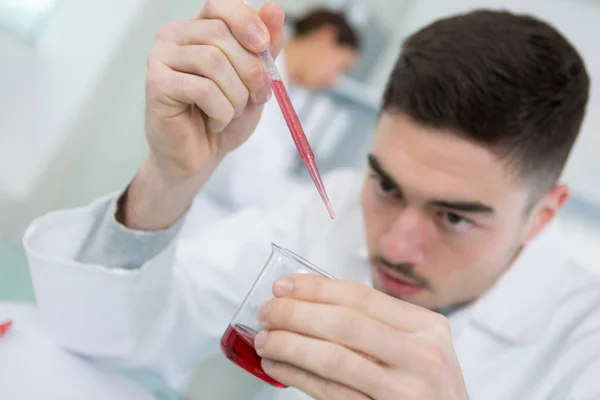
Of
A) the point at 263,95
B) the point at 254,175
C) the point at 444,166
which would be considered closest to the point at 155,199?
the point at 263,95

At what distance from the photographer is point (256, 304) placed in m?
0.58

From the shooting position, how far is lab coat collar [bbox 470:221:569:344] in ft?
3.16

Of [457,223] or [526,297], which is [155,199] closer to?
[457,223]

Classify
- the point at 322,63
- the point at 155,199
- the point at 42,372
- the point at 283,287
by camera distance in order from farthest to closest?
the point at 322,63, the point at 155,199, the point at 42,372, the point at 283,287

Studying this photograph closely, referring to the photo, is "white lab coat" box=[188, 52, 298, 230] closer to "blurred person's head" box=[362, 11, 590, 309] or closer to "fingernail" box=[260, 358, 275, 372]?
"blurred person's head" box=[362, 11, 590, 309]

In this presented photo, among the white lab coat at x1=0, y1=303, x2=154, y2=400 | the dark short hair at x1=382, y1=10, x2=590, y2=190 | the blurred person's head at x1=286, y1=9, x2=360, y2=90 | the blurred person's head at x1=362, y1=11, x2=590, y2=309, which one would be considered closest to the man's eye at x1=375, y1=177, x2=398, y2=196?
the blurred person's head at x1=362, y1=11, x2=590, y2=309

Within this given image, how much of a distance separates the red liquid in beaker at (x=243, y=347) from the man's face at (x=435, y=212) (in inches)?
14.5

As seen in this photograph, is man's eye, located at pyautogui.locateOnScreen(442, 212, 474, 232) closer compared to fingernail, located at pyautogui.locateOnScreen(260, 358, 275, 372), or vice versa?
fingernail, located at pyautogui.locateOnScreen(260, 358, 275, 372)

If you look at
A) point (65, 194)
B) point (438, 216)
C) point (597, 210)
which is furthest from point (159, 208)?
point (597, 210)

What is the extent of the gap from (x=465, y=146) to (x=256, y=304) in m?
0.45

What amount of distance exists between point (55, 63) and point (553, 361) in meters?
0.97

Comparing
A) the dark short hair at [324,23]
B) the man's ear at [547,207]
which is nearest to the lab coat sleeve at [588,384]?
the man's ear at [547,207]

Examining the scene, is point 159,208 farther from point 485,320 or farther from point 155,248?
point 485,320

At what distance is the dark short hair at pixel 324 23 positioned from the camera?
2.06m
